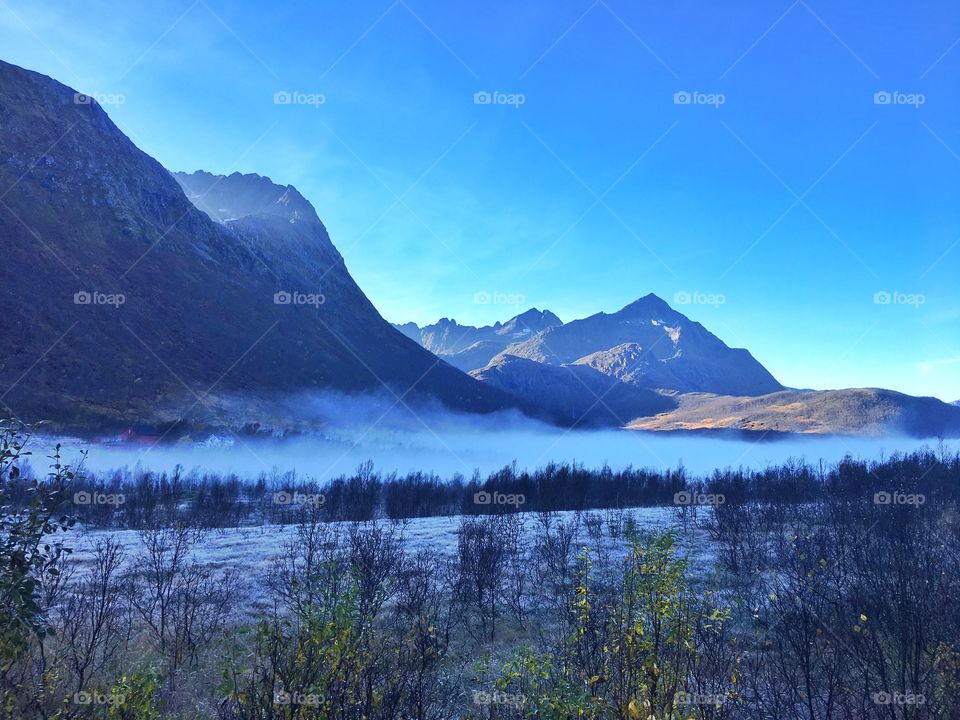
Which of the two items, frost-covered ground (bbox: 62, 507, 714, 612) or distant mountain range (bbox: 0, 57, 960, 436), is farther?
distant mountain range (bbox: 0, 57, 960, 436)

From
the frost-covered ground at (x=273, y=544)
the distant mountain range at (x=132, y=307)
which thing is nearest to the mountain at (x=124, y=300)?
the distant mountain range at (x=132, y=307)

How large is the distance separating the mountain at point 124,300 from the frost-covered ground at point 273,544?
52.1 metres

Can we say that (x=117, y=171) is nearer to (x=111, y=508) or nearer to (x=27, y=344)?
(x=27, y=344)

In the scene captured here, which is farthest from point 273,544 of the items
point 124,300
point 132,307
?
point 132,307

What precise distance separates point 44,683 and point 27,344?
119293 mm

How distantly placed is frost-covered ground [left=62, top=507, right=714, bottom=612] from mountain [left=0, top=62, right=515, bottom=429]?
171ft

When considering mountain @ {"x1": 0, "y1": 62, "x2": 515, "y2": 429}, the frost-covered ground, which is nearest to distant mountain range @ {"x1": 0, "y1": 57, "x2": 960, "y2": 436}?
mountain @ {"x1": 0, "y1": 62, "x2": 515, "y2": 429}

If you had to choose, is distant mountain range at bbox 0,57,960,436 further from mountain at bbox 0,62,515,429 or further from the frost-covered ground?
the frost-covered ground

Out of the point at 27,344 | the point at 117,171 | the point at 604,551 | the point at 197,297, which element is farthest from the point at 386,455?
the point at 604,551

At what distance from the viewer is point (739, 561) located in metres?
22.9

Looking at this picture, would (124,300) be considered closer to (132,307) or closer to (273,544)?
(132,307)

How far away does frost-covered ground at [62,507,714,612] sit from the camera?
2205cm

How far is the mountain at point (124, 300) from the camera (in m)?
99.2

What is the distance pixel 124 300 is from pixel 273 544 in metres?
117
